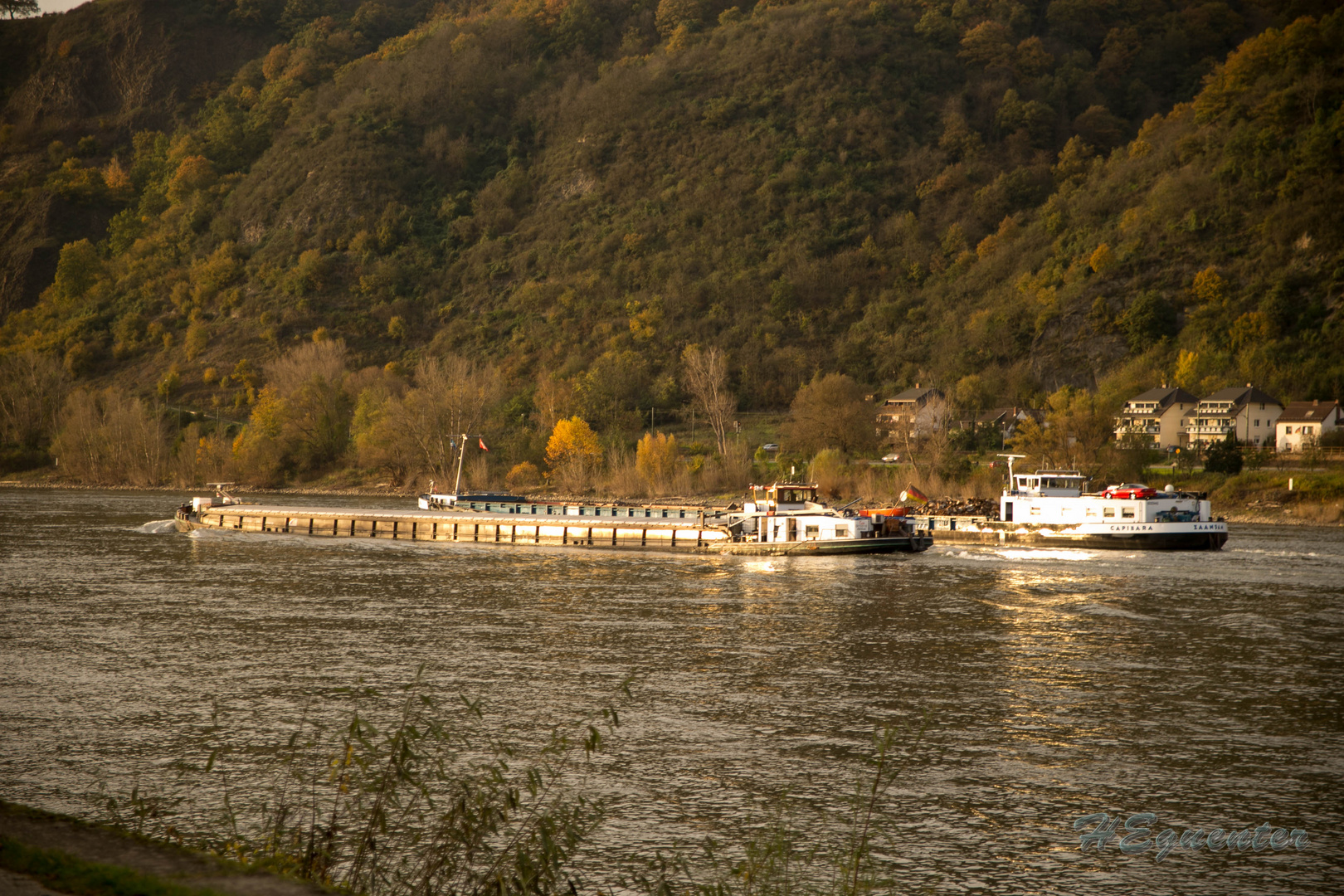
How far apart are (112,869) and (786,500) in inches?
2281

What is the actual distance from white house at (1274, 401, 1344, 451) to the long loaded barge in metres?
48.6

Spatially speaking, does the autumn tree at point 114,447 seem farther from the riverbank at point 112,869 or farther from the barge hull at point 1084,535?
the riverbank at point 112,869

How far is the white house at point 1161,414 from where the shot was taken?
108 meters

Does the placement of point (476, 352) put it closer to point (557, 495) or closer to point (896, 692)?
point (557, 495)

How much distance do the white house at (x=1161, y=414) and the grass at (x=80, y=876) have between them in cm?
10668

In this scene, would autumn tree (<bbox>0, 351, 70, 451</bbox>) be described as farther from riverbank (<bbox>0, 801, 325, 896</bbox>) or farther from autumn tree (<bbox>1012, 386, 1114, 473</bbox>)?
riverbank (<bbox>0, 801, 325, 896</bbox>)

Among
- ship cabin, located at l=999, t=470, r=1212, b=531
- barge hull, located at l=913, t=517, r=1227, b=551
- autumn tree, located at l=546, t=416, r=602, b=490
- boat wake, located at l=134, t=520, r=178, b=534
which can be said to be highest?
autumn tree, located at l=546, t=416, r=602, b=490

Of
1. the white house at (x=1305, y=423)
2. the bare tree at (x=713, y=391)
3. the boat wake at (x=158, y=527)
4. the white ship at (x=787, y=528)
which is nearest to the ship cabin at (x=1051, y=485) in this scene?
the white ship at (x=787, y=528)

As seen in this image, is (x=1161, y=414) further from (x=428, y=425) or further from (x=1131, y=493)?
(x=428, y=425)

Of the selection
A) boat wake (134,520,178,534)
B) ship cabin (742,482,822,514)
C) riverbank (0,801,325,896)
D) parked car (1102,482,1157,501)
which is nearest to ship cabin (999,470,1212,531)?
parked car (1102,482,1157,501)

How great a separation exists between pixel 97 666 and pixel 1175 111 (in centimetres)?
18389

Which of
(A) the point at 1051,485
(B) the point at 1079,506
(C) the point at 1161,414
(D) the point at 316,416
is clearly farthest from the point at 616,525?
(D) the point at 316,416

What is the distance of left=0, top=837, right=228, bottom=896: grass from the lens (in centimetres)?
970

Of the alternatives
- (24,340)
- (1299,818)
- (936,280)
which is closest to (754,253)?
(936,280)
